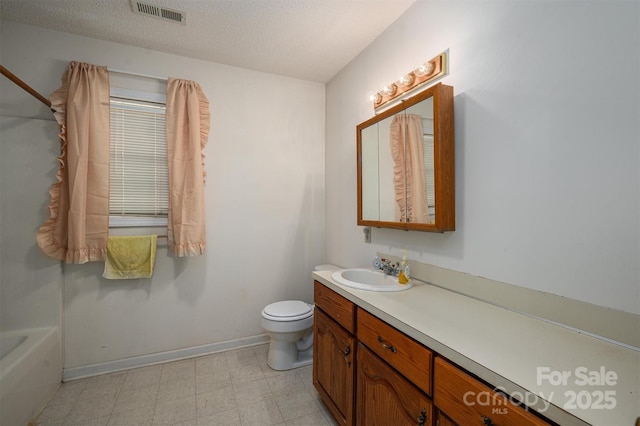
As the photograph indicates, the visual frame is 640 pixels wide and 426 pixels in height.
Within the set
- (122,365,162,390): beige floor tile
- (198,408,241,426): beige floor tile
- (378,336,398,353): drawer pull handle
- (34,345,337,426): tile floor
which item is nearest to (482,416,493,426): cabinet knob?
(378,336,398,353): drawer pull handle

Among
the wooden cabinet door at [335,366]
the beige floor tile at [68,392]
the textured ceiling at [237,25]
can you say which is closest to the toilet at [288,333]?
the wooden cabinet door at [335,366]

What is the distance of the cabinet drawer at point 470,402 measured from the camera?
69 cm

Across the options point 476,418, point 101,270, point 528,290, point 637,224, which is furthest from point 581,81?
point 101,270

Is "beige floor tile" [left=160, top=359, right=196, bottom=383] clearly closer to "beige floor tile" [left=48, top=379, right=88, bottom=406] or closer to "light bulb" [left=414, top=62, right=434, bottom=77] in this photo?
"beige floor tile" [left=48, top=379, right=88, bottom=406]

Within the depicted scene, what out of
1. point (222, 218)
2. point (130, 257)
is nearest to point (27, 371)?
point (130, 257)

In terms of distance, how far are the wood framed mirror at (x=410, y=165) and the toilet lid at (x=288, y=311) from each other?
0.82 m

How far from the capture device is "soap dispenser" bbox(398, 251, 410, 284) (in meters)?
1.58

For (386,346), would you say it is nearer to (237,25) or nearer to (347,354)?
(347,354)

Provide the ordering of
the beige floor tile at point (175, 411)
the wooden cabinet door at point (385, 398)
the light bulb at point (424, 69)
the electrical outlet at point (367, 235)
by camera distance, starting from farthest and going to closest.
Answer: the electrical outlet at point (367, 235) → the beige floor tile at point (175, 411) → the light bulb at point (424, 69) → the wooden cabinet door at point (385, 398)

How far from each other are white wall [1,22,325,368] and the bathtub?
0.55ft

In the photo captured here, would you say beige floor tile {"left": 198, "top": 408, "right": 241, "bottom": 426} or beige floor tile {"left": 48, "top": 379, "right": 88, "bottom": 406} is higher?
beige floor tile {"left": 48, "top": 379, "right": 88, "bottom": 406}

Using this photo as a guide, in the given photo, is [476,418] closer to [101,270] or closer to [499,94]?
[499,94]

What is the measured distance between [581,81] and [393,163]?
96cm

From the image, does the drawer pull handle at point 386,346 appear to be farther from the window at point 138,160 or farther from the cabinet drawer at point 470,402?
the window at point 138,160
